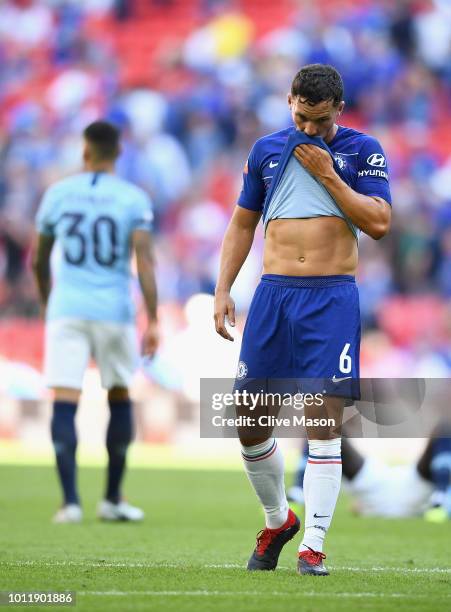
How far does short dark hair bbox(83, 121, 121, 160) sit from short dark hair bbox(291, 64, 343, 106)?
10.7 ft

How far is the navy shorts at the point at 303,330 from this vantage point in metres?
5.46

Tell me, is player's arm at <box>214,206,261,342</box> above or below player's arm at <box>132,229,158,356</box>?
above

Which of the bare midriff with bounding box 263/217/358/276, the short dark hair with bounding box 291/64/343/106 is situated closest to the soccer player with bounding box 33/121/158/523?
the bare midriff with bounding box 263/217/358/276

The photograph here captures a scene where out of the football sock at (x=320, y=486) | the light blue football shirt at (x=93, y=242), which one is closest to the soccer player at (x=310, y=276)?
the football sock at (x=320, y=486)

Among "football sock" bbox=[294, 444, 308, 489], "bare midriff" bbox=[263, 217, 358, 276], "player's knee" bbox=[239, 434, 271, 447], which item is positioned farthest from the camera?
"football sock" bbox=[294, 444, 308, 489]

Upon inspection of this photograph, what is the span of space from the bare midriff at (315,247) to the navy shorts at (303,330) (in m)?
0.04

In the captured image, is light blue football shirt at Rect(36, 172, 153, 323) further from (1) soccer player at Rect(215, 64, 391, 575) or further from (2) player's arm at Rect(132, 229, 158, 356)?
(1) soccer player at Rect(215, 64, 391, 575)

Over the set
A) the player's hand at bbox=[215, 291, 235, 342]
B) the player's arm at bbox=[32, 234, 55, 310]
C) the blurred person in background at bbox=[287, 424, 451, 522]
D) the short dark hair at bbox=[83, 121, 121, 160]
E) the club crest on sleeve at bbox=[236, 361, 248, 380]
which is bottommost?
the blurred person in background at bbox=[287, 424, 451, 522]

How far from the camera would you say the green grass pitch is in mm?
4621

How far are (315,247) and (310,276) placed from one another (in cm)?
13

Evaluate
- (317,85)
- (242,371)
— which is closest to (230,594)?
(242,371)

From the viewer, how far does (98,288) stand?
856 centimetres

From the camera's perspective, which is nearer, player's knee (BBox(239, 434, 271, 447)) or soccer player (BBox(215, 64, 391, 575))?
soccer player (BBox(215, 64, 391, 575))

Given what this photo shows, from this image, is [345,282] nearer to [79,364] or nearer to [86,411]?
[79,364]
